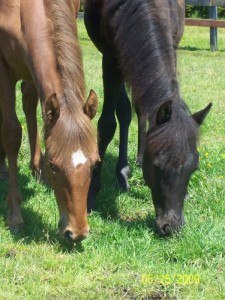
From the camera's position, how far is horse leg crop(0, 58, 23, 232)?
16.2ft

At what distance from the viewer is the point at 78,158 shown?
4094 millimetres

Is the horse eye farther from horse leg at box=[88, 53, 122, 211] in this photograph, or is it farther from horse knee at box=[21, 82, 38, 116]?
horse knee at box=[21, 82, 38, 116]

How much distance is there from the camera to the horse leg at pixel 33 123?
5.94 m

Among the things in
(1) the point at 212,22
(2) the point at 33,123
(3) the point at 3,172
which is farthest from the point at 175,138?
(1) the point at 212,22

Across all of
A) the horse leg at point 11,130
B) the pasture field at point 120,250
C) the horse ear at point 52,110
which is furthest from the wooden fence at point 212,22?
the horse ear at point 52,110

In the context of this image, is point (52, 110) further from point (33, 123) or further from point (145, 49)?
point (33, 123)

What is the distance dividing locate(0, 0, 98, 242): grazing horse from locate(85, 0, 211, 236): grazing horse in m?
0.48

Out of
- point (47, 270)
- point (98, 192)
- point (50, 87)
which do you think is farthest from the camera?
point (98, 192)

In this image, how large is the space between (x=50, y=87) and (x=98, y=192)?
136 cm

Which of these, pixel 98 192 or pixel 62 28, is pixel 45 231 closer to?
pixel 98 192

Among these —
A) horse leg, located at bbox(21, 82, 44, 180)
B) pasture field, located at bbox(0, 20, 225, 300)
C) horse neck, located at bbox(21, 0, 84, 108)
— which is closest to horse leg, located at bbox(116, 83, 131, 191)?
pasture field, located at bbox(0, 20, 225, 300)

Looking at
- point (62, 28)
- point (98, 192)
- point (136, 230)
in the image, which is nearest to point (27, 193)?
point (98, 192)

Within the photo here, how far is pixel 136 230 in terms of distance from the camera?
4.71 metres
